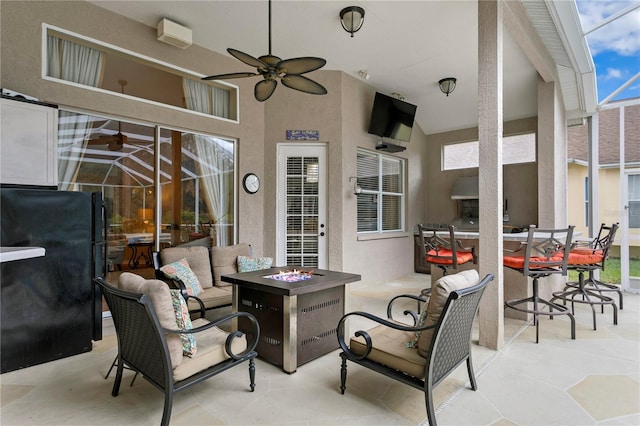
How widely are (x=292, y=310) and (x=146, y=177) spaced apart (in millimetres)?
2895

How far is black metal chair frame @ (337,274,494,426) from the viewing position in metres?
1.90

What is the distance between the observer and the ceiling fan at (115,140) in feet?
12.9

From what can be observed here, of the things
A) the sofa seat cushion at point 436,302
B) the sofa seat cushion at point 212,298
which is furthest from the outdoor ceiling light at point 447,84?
the sofa seat cushion at point 212,298

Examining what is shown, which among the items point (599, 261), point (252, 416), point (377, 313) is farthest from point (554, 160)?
point (252, 416)

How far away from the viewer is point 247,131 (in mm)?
5367

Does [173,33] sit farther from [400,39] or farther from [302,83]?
[400,39]

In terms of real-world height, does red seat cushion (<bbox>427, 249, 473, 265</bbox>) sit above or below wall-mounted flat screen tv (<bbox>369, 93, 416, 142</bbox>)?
below

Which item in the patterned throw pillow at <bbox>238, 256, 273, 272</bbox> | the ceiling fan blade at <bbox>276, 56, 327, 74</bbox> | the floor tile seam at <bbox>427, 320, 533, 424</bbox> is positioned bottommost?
the floor tile seam at <bbox>427, 320, 533, 424</bbox>

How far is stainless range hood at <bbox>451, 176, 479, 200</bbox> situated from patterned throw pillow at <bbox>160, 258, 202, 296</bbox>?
17.9 feet

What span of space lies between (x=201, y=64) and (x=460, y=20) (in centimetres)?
354

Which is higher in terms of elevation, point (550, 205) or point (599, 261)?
point (550, 205)

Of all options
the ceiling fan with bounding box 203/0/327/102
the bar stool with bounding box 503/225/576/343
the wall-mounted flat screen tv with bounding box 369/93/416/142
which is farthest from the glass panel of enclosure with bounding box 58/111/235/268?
the bar stool with bounding box 503/225/576/343

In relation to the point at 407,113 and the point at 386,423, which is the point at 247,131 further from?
the point at 386,423

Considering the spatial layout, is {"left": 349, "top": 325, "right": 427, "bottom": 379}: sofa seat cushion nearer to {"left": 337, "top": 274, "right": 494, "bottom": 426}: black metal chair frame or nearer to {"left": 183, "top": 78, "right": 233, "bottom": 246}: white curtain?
{"left": 337, "top": 274, "right": 494, "bottom": 426}: black metal chair frame
